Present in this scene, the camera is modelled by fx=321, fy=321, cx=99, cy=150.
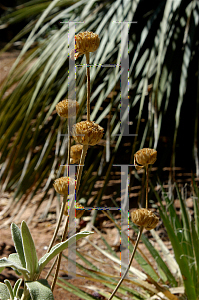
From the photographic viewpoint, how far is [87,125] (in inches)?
14.5

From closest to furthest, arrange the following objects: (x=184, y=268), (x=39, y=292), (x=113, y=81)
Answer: (x=39, y=292) < (x=184, y=268) < (x=113, y=81)

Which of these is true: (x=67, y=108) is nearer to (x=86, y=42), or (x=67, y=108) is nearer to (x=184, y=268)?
(x=86, y=42)

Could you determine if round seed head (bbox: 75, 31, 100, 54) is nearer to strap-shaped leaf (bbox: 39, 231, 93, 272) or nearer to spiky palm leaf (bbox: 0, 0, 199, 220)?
strap-shaped leaf (bbox: 39, 231, 93, 272)

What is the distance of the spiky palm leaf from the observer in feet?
5.06

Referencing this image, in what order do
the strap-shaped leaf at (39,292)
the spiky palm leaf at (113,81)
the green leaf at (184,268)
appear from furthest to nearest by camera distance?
the spiky palm leaf at (113,81) → the green leaf at (184,268) → the strap-shaped leaf at (39,292)

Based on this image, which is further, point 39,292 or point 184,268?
point 184,268

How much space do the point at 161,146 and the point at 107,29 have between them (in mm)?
793

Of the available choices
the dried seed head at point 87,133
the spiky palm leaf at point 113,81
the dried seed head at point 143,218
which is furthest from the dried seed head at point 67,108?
the spiky palm leaf at point 113,81

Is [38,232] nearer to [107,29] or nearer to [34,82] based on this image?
[34,82]

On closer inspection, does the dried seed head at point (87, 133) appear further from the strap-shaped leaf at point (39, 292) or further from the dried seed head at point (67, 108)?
the strap-shaped leaf at point (39, 292)

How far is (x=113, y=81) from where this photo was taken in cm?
154

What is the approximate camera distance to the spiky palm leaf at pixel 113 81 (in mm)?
1541

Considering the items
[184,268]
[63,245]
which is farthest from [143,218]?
[184,268]

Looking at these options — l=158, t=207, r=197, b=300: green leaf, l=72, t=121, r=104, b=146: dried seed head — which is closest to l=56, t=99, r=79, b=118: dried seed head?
l=72, t=121, r=104, b=146: dried seed head
